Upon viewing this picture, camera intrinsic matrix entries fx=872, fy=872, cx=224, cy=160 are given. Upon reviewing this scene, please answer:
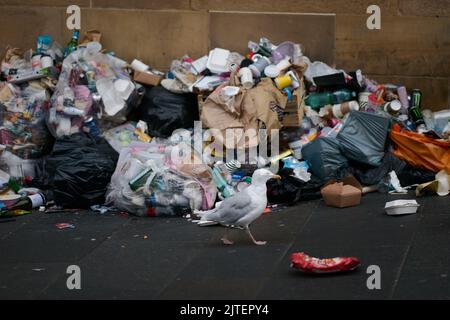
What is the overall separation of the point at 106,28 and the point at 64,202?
7.70ft

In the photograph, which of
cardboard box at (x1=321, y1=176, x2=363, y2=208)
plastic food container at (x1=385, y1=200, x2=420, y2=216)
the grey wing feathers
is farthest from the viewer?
cardboard box at (x1=321, y1=176, x2=363, y2=208)

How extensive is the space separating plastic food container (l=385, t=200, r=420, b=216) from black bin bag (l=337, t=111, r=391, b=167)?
922 mm

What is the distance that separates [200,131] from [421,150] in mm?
2248

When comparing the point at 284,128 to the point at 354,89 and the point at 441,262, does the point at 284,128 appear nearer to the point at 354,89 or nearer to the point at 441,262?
the point at 354,89

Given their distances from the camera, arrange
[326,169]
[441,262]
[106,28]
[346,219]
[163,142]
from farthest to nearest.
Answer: [106,28], [163,142], [326,169], [346,219], [441,262]

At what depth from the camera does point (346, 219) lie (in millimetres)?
7805

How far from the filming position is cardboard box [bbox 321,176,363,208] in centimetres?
815

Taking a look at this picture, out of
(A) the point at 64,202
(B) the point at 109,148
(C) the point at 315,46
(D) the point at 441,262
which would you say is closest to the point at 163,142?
(B) the point at 109,148

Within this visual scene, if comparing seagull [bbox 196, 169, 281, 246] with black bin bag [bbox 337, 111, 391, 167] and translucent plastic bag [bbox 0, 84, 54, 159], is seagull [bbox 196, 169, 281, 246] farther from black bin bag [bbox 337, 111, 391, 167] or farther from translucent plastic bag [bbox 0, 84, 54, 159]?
translucent plastic bag [bbox 0, 84, 54, 159]

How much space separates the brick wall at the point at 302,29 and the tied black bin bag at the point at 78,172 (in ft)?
5.30

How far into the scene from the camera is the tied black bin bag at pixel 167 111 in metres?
9.34

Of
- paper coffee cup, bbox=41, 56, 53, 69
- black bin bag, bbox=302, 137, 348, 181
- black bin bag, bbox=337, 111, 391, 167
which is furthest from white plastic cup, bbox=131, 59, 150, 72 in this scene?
black bin bag, bbox=337, 111, 391, 167

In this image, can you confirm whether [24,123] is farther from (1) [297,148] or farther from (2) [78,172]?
(1) [297,148]
